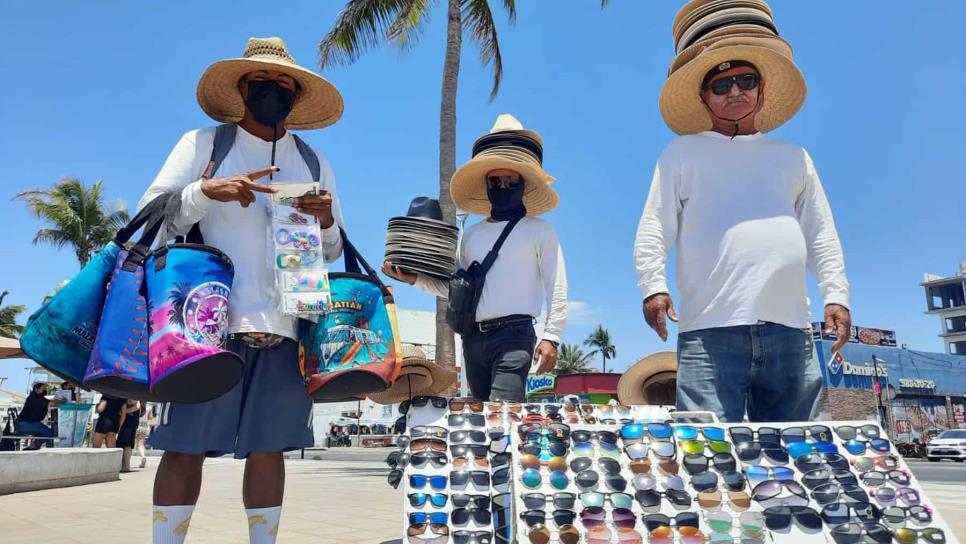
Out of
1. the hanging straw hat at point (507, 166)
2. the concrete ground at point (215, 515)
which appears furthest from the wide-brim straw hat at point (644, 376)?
the concrete ground at point (215, 515)

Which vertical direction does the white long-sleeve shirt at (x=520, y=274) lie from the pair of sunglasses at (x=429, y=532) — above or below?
above

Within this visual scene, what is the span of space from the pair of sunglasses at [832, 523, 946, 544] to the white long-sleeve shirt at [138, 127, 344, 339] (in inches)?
75.3

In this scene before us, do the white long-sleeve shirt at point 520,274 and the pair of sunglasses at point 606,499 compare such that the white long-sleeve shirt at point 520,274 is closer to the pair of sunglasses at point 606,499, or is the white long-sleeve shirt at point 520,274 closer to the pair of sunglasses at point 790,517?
the pair of sunglasses at point 606,499

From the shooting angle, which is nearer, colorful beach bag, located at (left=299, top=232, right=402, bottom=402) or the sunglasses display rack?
the sunglasses display rack

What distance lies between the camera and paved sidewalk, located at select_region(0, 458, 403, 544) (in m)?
4.37

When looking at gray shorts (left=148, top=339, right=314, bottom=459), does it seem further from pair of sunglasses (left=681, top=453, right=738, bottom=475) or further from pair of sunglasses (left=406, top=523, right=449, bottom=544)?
pair of sunglasses (left=681, top=453, right=738, bottom=475)

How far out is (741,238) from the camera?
263cm

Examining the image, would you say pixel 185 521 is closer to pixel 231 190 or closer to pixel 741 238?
pixel 231 190

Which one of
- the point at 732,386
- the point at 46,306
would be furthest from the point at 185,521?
the point at 732,386

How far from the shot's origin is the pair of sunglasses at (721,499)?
1.74 meters

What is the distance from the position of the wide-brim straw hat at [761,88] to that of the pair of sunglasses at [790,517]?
191cm

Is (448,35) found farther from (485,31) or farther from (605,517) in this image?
(605,517)

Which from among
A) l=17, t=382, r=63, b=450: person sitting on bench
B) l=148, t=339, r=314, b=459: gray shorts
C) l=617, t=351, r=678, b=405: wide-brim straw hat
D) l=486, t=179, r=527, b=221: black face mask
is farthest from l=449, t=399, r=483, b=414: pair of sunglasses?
l=17, t=382, r=63, b=450: person sitting on bench

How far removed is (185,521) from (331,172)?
154 centimetres
